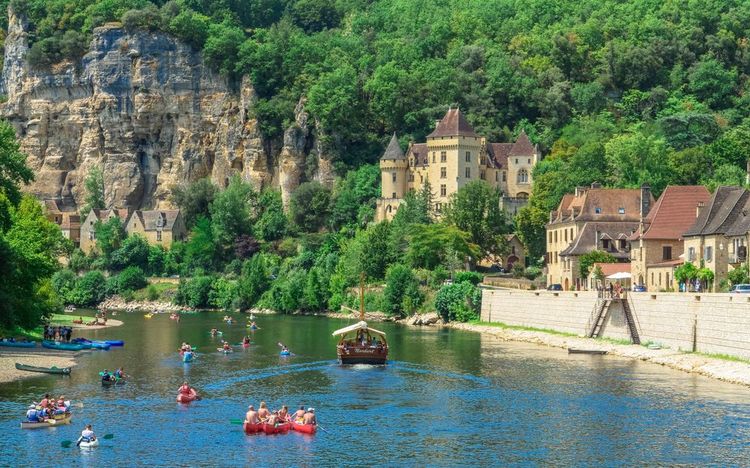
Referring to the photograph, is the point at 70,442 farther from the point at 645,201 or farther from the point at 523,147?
the point at 523,147

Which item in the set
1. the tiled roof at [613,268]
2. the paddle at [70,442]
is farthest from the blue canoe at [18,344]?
the tiled roof at [613,268]

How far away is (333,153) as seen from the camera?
5866 inches

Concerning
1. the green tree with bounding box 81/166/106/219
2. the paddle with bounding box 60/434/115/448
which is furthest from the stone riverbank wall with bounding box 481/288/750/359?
the green tree with bounding box 81/166/106/219

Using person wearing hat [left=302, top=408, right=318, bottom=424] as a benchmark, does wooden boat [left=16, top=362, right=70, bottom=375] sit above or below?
above

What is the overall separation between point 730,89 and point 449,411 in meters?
106

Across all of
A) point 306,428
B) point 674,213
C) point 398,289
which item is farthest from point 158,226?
point 306,428

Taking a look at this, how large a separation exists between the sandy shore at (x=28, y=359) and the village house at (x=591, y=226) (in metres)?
39.6

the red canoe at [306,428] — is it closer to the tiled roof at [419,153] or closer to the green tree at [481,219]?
the green tree at [481,219]

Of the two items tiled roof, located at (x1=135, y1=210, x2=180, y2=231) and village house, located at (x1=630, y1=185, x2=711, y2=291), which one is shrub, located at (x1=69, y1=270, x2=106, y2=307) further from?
village house, located at (x1=630, y1=185, x2=711, y2=291)

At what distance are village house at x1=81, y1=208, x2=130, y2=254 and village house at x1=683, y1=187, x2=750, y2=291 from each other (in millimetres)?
91772

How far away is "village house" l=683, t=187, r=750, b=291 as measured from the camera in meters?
73.0

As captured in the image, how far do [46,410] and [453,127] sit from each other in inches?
3444

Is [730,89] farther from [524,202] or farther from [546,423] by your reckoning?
[546,423]

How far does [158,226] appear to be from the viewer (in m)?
152
